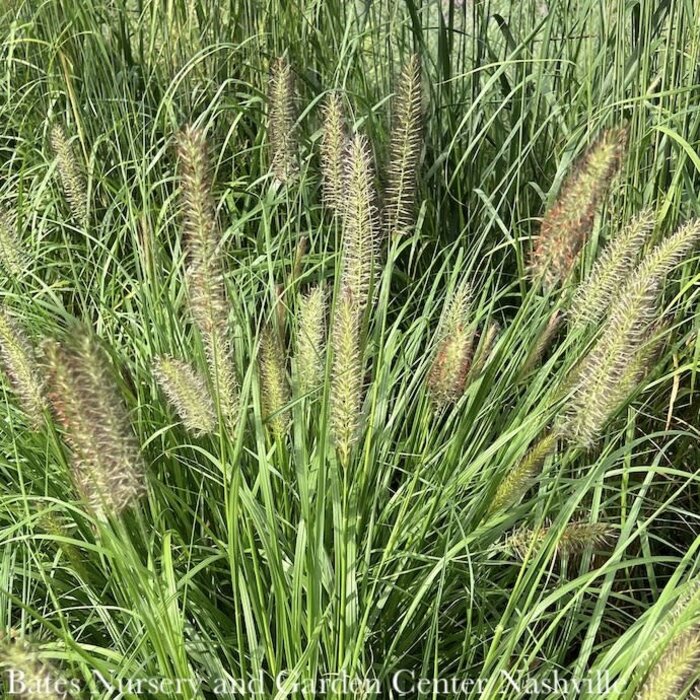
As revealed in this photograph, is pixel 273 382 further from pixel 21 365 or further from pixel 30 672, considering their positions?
pixel 30 672

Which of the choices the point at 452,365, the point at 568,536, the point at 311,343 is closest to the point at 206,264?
the point at 311,343

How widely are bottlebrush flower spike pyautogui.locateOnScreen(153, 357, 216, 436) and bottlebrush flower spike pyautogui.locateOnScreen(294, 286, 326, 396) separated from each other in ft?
0.68

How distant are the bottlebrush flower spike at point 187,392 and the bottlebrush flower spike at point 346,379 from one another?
18 cm

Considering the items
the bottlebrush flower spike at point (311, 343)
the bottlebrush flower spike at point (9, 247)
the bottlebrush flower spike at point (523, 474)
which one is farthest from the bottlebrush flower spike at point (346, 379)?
the bottlebrush flower spike at point (9, 247)

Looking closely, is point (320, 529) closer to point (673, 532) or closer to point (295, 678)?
point (295, 678)

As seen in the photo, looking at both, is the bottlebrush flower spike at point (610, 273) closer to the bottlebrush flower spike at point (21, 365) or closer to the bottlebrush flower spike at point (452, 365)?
the bottlebrush flower spike at point (452, 365)

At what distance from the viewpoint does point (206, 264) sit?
46.1 inches

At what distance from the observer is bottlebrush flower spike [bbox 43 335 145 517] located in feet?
3.13

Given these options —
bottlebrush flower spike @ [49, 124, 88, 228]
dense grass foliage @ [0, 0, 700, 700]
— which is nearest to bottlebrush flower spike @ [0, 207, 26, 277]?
dense grass foliage @ [0, 0, 700, 700]

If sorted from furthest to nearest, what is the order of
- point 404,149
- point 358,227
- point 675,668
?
1. point 404,149
2. point 358,227
3. point 675,668

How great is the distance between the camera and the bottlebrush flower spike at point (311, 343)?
1.40 m

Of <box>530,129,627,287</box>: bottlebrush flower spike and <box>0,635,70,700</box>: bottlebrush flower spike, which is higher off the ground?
<box>530,129,627,287</box>: bottlebrush flower spike

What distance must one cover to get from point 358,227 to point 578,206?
334mm

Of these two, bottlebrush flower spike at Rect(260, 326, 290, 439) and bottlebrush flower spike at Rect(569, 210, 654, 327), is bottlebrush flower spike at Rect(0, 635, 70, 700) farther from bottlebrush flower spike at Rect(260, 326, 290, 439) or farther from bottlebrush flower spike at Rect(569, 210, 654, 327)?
bottlebrush flower spike at Rect(569, 210, 654, 327)
